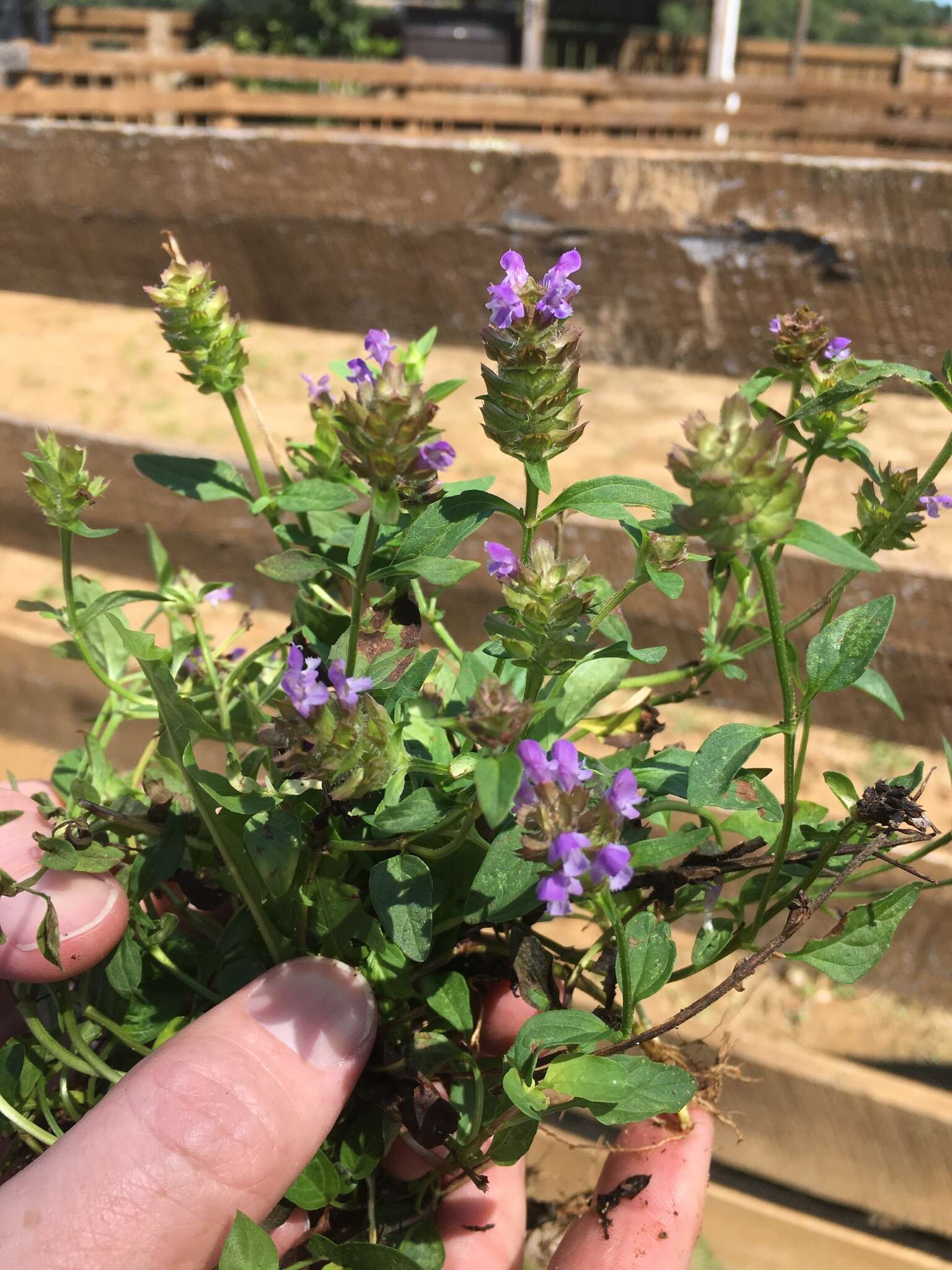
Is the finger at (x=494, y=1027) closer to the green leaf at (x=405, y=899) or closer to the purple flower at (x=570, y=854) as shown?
the green leaf at (x=405, y=899)

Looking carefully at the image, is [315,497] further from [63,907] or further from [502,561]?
[63,907]

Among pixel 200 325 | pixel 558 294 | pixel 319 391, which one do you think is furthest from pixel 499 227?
pixel 558 294

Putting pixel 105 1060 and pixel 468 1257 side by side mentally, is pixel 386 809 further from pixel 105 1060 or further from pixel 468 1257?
pixel 468 1257

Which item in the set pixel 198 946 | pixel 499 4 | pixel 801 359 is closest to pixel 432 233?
pixel 801 359

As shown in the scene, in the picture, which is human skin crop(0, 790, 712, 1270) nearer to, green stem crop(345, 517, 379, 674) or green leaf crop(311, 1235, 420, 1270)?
green leaf crop(311, 1235, 420, 1270)

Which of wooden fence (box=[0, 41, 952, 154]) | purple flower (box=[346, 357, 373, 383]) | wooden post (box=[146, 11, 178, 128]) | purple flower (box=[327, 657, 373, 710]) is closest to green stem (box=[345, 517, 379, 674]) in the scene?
purple flower (box=[327, 657, 373, 710])

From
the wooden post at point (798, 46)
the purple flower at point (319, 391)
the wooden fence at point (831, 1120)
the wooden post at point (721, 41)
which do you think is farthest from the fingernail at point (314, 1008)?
the wooden post at point (798, 46)

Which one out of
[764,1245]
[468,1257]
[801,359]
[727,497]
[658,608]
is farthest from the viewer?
[658,608]
